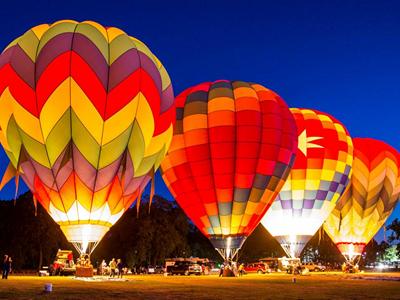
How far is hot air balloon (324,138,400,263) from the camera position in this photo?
38.4 meters

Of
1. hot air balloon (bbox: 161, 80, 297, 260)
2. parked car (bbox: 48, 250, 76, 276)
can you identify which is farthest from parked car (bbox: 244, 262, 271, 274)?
hot air balloon (bbox: 161, 80, 297, 260)

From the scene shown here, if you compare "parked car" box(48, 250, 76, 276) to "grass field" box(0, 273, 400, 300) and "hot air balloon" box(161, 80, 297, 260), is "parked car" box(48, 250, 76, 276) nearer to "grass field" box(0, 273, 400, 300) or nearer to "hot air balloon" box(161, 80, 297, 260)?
"hot air balloon" box(161, 80, 297, 260)

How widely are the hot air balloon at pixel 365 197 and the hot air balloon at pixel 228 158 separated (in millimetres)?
12122

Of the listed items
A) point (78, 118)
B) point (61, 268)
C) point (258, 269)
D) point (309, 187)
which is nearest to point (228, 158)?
point (309, 187)

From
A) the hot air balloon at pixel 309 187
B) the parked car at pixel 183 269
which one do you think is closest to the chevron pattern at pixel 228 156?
the hot air balloon at pixel 309 187

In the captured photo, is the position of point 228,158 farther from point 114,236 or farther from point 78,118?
point 114,236

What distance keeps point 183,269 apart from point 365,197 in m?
13.6

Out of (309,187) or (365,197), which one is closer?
(309,187)

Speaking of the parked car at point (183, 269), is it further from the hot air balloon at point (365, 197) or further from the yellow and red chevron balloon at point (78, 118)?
the yellow and red chevron balloon at point (78, 118)

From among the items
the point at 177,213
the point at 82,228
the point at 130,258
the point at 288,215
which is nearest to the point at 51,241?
the point at 130,258

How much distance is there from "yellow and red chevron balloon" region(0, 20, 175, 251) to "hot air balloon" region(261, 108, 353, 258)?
13.7 m

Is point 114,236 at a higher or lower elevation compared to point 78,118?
lower

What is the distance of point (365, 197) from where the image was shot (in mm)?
38438

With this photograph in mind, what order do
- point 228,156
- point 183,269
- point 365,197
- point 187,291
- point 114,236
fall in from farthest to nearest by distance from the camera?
point 114,236 < point 365,197 < point 183,269 < point 228,156 < point 187,291
